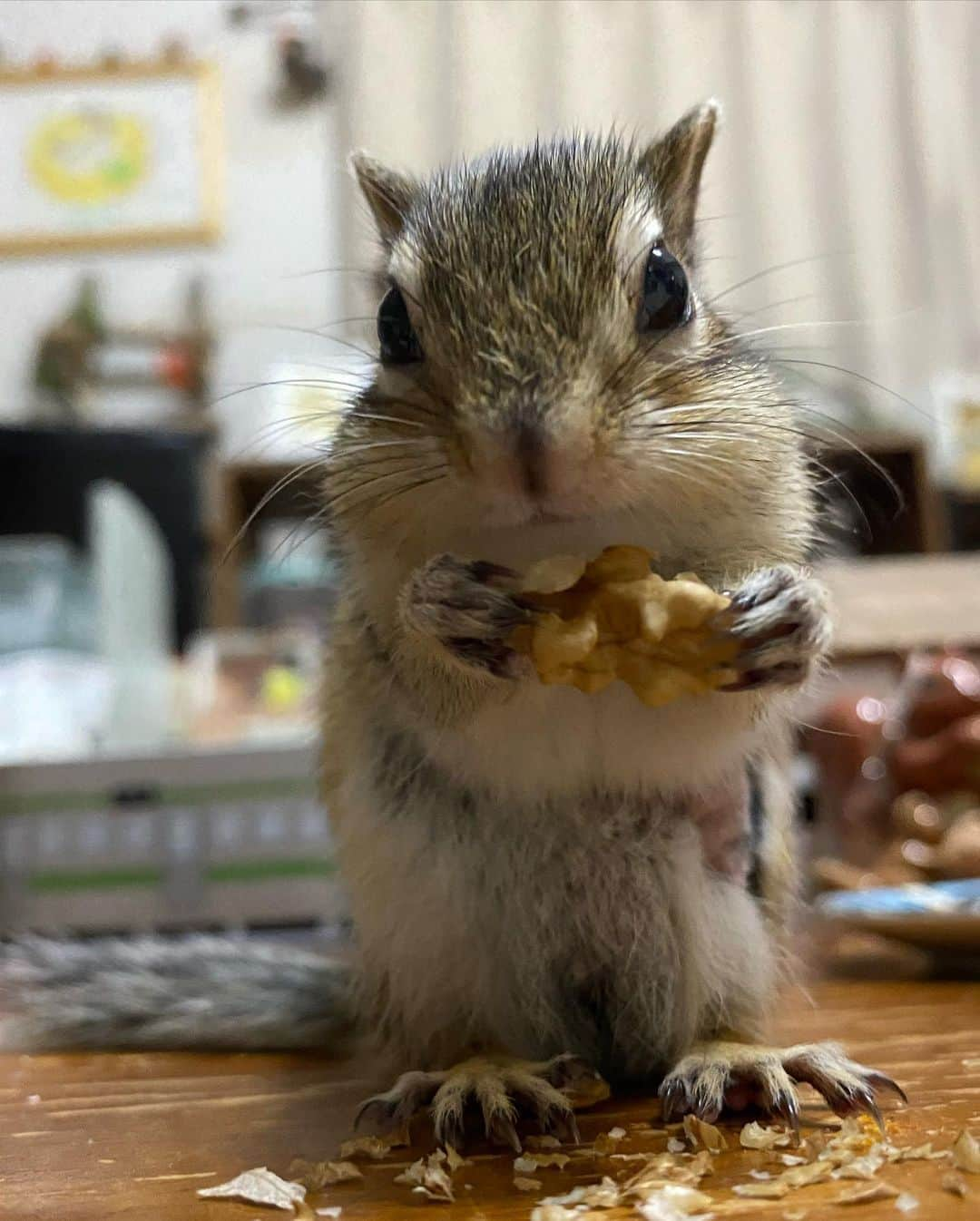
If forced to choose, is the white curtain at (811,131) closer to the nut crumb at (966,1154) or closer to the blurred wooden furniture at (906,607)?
the blurred wooden furniture at (906,607)

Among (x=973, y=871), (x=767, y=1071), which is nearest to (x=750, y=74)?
(x=973, y=871)

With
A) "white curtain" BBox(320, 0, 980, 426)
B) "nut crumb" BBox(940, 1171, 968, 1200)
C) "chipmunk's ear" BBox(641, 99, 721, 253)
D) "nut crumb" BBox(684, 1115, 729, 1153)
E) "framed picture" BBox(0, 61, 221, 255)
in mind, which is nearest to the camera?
"nut crumb" BBox(940, 1171, 968, 1200)

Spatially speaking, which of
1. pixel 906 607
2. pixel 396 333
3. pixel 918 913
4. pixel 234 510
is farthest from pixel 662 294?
pixel 234 510

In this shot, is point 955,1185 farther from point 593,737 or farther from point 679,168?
point 679,168

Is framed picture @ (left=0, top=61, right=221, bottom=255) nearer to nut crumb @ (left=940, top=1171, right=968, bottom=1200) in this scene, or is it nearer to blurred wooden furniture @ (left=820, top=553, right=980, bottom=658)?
blurred wooden furniture @ (left=820, top=553, right=980, bottom=658)

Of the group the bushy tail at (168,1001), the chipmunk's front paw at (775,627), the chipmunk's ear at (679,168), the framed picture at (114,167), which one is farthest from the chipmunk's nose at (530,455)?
the framed picture at (114,167)

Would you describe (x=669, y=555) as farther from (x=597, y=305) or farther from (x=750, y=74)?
(x=750, y=74)

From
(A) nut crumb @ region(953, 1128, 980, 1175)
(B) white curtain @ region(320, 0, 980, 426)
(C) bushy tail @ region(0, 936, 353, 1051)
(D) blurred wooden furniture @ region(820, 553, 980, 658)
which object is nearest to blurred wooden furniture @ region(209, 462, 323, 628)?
(B) white curtain @ region(320, 0, 980, 426)
